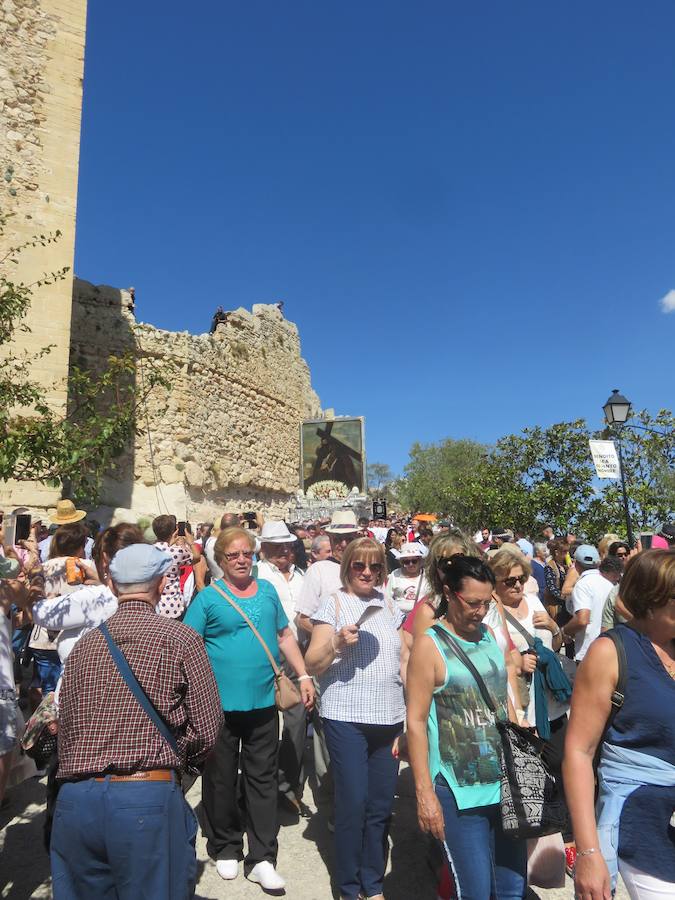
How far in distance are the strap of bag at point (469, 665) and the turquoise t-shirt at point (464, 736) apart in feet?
0.05

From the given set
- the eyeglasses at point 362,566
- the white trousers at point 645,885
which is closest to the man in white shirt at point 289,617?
the eyeglasses at point 362,566

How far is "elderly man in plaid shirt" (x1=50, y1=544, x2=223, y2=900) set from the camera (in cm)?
205

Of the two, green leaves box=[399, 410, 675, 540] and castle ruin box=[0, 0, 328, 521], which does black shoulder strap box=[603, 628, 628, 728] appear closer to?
castle ruin box=[0, 0, 328, 521]

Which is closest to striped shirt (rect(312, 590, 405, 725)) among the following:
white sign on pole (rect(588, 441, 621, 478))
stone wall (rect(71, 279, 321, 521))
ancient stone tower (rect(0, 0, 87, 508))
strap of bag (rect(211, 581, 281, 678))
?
strap of bag (rect(211, 581, 281, 678))

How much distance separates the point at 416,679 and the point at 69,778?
1369 millimetres

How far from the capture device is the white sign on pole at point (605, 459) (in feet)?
37.3

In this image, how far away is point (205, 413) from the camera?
17.0m

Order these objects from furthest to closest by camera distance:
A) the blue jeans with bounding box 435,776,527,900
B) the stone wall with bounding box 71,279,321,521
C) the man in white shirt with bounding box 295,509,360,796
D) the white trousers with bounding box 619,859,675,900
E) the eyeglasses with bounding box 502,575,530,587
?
the stone wall with bounding box 71,279,321,521
the man in white shirt with bounding box 295,509,360,796
the eyeglasses with bounding box 502,575,530,587
the blue jeans with bounding box 435,776,527,900
the white trousers with bounding box 619,859,675,900

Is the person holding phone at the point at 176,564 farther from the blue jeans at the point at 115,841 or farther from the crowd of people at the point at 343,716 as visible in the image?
the blue jeans at the point at 115,841

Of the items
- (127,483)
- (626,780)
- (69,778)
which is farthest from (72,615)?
(127,483)

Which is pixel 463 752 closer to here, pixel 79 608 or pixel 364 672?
pixel 364 672

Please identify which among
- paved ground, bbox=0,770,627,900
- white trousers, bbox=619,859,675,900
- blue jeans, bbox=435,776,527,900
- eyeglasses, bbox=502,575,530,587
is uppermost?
eyeglasses, bbox=502,575,530,587

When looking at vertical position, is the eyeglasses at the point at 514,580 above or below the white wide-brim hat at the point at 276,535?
below

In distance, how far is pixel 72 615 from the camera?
3287mm
